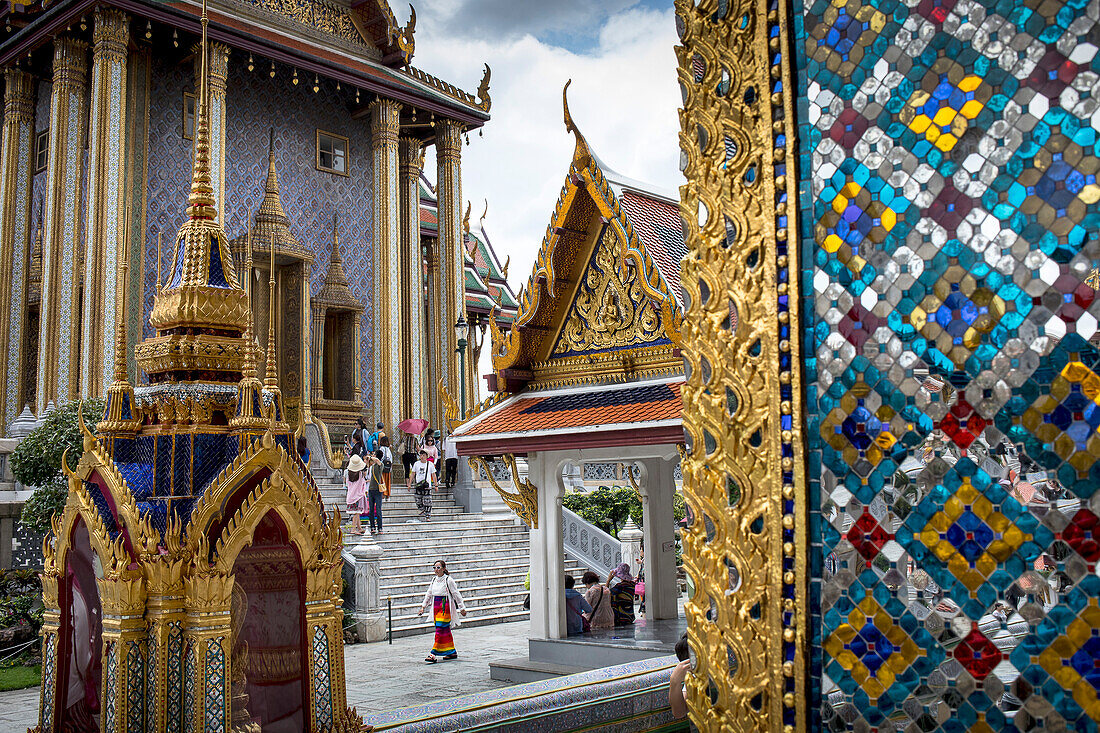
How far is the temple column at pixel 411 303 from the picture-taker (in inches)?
859

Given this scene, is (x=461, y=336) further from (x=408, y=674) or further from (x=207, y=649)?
(x=207, y=649)

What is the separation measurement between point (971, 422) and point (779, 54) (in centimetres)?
71

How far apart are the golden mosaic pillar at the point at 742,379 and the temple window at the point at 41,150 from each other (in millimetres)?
20814

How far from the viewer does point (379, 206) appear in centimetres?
2186

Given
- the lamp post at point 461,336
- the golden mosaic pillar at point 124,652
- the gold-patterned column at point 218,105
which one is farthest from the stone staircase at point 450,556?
the golden mosaic pillar at point 124,652

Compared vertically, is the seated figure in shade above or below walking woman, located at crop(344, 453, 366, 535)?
below

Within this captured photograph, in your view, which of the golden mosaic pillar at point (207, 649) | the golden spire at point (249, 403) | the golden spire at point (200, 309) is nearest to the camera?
the golden mosaic pillar at point (207, 649)

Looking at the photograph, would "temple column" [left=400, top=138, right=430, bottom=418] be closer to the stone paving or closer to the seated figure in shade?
the stone paving

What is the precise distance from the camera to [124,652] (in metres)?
3.81

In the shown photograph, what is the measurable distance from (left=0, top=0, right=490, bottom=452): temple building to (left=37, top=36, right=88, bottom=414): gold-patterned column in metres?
0.03

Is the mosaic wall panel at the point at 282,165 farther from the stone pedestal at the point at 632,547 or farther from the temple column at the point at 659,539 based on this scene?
the temple column at the point at 659,539

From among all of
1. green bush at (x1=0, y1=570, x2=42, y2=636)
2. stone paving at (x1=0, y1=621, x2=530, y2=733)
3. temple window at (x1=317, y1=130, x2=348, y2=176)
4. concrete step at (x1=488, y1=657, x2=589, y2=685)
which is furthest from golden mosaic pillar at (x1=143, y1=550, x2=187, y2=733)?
temple window at (x1=317, y1=130, x2=348, y2=176)

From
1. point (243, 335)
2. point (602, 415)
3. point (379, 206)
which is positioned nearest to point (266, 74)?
point (379, 206)

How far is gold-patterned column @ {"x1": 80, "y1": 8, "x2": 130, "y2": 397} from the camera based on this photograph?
17.0 meters
